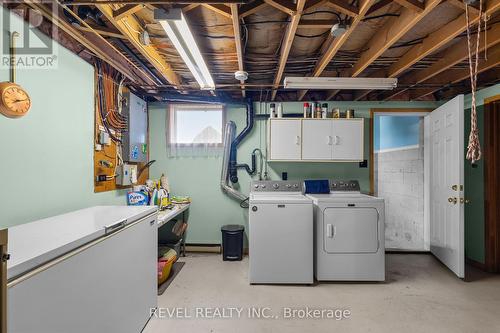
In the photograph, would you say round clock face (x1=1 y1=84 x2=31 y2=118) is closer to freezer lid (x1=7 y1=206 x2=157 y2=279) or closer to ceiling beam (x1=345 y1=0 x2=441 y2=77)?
freezer lid (x1=7 y1=206 x2=157 y2=279)

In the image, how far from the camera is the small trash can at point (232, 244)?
11.3 feet

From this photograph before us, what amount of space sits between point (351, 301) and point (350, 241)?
24.8 inches

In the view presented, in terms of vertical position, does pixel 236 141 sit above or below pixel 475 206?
above

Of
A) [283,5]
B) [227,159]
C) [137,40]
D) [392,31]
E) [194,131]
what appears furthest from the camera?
[194,131]

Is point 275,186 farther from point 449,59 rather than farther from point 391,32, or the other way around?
point 449,59

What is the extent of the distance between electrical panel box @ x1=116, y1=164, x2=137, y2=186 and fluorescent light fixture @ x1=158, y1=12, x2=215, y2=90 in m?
1.33

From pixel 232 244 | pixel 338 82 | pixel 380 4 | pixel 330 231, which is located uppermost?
pixel 380 4

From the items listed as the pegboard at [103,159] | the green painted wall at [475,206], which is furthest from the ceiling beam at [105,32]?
the green painted wall at [475,206]

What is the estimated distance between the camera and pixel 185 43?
6.13 feet

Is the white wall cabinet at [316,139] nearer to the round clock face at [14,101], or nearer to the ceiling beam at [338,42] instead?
the ceiling beam at [338,42]

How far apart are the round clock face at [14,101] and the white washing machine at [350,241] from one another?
2733 millimetres

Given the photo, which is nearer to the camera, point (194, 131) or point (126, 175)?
point (126, 175)

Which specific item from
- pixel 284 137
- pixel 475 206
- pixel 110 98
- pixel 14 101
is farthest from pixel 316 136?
pixel 14 101

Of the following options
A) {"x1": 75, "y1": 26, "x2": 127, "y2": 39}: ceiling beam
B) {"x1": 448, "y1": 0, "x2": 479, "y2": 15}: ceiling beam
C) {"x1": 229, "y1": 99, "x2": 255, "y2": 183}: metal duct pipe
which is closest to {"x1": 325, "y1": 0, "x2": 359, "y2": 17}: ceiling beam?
{"x1": 448, "y1": 0, "x2": 479, "y2": 15}: ceiling beam
